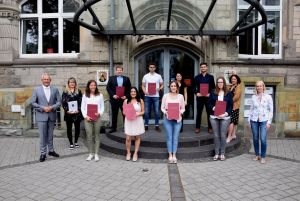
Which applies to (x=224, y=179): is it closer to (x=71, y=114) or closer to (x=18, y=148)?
(x=71, y=114)

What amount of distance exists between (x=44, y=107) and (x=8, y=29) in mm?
4170

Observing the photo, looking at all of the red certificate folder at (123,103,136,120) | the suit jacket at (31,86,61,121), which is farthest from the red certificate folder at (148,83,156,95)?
the suit jacket at (31,86,61,121)

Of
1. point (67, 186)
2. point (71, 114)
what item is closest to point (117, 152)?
point (71, 114)

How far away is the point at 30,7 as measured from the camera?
10.4 metres

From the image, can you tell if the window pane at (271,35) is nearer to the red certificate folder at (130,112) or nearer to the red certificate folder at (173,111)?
the red certificate folder at (173,111)

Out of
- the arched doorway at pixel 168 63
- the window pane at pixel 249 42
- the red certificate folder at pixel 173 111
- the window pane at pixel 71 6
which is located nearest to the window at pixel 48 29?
the window pane at pixel 71 6

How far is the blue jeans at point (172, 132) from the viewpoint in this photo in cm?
695

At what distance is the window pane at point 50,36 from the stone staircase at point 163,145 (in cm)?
367

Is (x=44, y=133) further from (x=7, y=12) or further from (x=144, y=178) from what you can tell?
(x=7, y=12)

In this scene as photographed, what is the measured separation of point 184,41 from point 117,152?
13.7 feet

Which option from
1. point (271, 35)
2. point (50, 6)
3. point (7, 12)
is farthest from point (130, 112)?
point (271, 35)

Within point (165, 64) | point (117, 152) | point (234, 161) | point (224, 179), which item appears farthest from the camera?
point (165, 64)

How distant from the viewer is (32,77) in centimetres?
992

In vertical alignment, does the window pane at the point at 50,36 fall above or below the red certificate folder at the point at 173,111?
above
